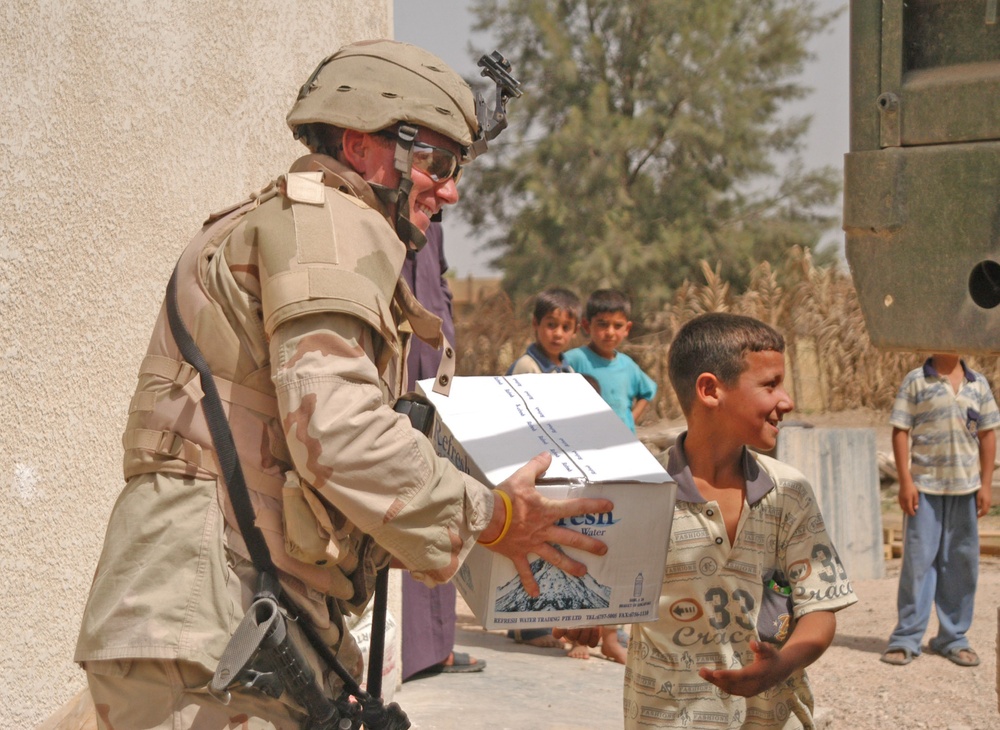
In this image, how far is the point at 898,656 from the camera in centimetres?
652

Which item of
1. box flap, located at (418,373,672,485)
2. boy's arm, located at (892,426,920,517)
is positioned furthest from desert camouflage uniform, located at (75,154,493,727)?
boy's arm, located at (892,426,920,517)

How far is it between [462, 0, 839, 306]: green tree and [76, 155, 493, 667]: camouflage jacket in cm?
1931

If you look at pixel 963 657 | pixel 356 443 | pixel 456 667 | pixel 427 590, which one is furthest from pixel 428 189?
pixel 963 657

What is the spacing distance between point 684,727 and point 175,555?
128 centimetres

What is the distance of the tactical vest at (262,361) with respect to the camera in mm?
2082

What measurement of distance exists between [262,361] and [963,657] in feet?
17.7

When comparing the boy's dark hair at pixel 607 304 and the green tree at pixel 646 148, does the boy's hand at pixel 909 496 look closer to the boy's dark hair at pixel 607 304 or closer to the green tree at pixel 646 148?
the boy's dark hair at pixel 607 304

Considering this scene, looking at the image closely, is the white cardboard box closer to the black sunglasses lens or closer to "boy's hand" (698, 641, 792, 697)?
"boy's hand" (698, 641, 792, 697)

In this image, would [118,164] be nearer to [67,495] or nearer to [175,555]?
[67,495]

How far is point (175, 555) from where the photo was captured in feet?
6.82

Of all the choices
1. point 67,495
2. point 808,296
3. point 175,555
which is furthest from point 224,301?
point 808,296

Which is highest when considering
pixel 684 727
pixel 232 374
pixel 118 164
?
pixel 118 164

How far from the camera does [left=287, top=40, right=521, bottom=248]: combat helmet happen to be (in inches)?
89.7

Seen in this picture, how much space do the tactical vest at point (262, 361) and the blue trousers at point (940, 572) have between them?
5.12 metres
